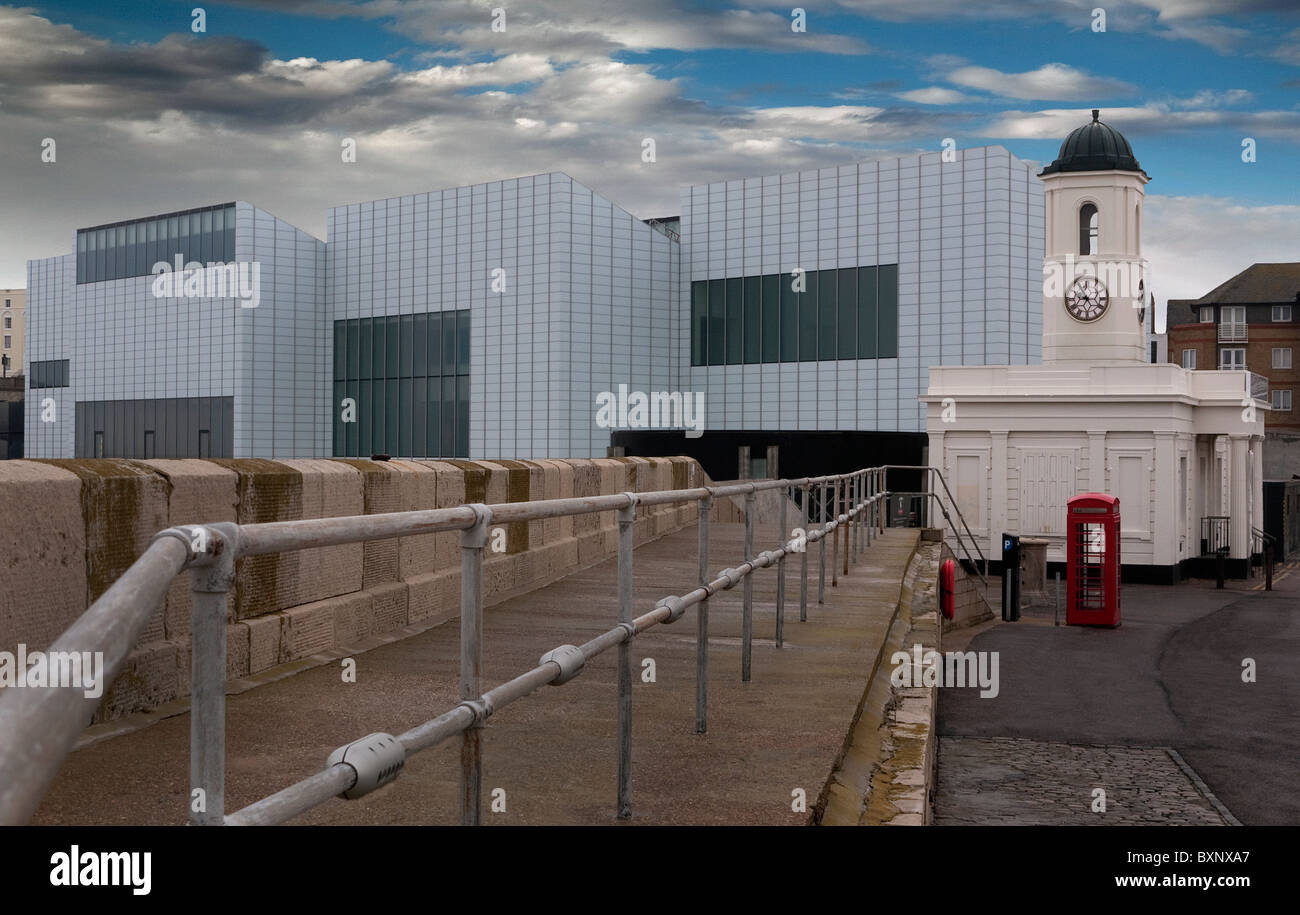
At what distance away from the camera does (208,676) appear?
1.91 m

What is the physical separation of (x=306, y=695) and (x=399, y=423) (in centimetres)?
5757

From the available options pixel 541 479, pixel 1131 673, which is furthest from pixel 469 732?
pixel 1131 673

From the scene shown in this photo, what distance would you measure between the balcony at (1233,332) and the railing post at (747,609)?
85.0 meters

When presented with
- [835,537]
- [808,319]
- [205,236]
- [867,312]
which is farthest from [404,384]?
[835,537]

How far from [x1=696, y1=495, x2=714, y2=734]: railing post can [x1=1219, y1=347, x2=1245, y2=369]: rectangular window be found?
85.7 m

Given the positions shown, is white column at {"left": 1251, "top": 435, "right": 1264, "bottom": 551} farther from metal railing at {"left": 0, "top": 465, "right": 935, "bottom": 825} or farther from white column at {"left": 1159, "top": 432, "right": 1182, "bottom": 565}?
metal railing at {"left": 0, "top": 465, "right": 935, "bottom": 825}

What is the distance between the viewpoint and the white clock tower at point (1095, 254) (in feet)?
123

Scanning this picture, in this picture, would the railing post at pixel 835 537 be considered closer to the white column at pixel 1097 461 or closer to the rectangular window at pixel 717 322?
the white column at pixel 1097 461

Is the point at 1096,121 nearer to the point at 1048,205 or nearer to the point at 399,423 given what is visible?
the point at 1048,205

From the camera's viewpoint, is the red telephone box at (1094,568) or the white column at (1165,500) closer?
the red telephone box at (1094,568)

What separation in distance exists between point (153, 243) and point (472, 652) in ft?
226

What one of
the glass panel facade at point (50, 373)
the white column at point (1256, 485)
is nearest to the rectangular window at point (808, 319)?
the white column at point (1256, 485)

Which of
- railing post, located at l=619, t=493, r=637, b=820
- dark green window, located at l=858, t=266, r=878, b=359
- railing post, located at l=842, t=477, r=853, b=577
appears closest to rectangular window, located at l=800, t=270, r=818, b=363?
dark green window, located at l=858, t=266, r=878, b=359

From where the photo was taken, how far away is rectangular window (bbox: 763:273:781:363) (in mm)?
53250
